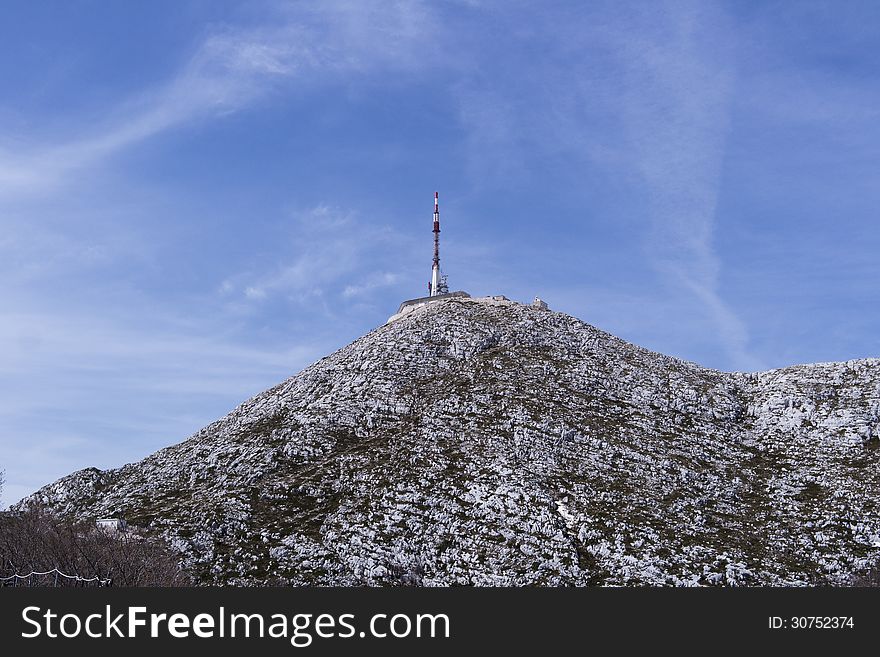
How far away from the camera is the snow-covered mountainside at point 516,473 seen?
67.0m

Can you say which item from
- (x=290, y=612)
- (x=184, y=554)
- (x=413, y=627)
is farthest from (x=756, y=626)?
(x=184, y=554)

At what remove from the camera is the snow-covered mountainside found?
220ft

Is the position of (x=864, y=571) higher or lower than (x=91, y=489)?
lower

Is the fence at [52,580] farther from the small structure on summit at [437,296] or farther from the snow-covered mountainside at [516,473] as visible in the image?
the small structure on summit at [437,296]

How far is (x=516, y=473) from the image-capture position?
254ft

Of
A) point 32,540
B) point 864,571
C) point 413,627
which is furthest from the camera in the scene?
→ point 864,571

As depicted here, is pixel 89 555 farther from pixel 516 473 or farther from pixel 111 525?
pixel 516 473

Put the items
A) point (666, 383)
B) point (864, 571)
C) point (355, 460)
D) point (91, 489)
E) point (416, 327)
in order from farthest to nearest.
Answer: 1. point (416, 327)
2. point (666, 383)
3. point (91, 489)
4. point (355, 460)
5. point (864, 571)

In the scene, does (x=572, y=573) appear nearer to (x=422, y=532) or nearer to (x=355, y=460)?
(x=422, y=532)

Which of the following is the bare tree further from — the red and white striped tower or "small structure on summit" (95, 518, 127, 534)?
the red and white striped tower

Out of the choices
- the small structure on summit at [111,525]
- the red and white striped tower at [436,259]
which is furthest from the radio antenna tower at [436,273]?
the small structure on summit at [111,525]

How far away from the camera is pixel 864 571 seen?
2643 inches

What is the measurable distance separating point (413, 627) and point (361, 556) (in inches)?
1184

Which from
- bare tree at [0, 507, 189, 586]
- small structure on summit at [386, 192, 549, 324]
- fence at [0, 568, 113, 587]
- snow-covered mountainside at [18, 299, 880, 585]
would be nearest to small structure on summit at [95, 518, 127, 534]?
bare tree at [0, 507, 189, 586]
